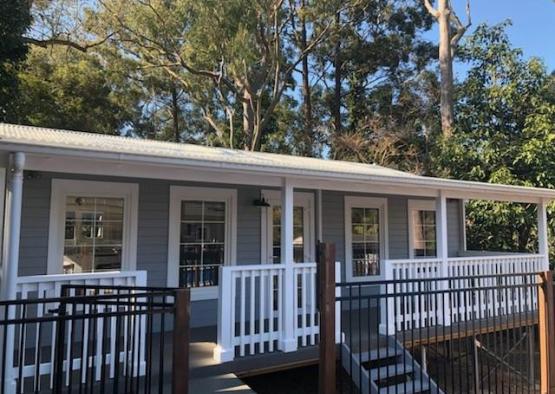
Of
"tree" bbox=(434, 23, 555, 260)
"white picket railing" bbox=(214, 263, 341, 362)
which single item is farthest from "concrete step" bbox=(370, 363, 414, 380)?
"tree" bbox=(434, 23, 555, 260)

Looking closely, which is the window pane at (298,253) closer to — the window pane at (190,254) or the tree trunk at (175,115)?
the window pane at (190,254)

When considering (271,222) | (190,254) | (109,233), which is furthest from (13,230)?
(271,222)

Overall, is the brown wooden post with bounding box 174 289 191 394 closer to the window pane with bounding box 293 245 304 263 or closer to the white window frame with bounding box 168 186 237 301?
the white window frame with bounding box 168 186 237 301

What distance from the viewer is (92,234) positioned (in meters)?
6.20

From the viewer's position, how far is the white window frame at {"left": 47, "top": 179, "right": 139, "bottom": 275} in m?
5.83

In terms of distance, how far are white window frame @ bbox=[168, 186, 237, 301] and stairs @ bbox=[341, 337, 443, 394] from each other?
2.31 meters

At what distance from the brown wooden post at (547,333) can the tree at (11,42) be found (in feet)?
33.8

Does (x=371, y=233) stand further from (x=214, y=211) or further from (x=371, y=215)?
(x=214, y=211)

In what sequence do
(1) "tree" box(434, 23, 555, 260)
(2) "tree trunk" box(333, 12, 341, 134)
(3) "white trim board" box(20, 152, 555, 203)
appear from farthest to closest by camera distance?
(2) "tree trunk" box(333, 12, 341, 134)
(1) "tree" box(434, 23, 555, 260)
(3) "white trim board" box(20, 152, 555, 203)

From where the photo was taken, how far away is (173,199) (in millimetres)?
6773

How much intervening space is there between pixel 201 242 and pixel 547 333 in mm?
4704

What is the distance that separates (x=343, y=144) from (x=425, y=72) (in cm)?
632

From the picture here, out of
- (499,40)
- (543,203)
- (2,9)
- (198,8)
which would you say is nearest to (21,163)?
(2,9)

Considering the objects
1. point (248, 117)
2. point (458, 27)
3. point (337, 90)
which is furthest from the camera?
point (337, 90)
